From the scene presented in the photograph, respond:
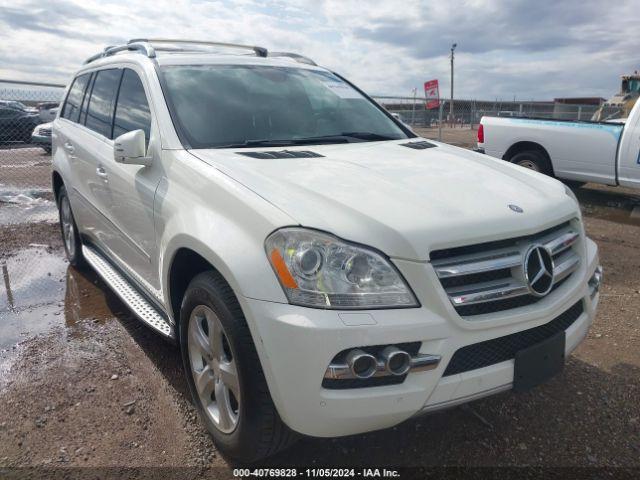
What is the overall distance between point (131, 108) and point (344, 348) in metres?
2.36

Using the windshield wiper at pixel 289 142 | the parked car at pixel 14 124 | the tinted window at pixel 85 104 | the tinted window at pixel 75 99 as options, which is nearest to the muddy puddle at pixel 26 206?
the tinted window at pixel 75 99

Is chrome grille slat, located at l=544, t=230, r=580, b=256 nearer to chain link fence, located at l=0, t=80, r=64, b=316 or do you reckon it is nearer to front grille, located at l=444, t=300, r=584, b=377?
front grille, located at l=444, t=300, r=584, b=377

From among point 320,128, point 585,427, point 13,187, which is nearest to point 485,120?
point 320,128

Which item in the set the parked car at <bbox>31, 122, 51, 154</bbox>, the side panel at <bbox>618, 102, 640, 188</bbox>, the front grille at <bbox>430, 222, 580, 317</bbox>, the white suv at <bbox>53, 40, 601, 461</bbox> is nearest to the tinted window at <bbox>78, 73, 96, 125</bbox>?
the white suv at <bbox>53, 40, 601, 461</bbox>

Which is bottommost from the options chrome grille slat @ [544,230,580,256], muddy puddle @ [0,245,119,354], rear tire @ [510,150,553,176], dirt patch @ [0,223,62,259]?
muddy puddle @ [0,245,119,354]

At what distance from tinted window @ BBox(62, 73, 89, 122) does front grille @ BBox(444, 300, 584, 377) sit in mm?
3955

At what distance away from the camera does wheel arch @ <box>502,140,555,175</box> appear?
857 centimetres

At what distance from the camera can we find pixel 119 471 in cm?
242

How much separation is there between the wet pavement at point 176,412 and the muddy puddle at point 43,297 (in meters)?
0.02

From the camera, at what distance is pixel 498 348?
2105 mm

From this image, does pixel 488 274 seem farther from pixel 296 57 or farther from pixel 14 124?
pixel 14 124

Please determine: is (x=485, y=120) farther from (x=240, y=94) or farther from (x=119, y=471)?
(x=119, y=471)

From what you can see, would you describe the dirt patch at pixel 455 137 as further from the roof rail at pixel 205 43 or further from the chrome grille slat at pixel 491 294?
the chrome grille slat at pixel 491 294

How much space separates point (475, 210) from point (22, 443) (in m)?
2.39
